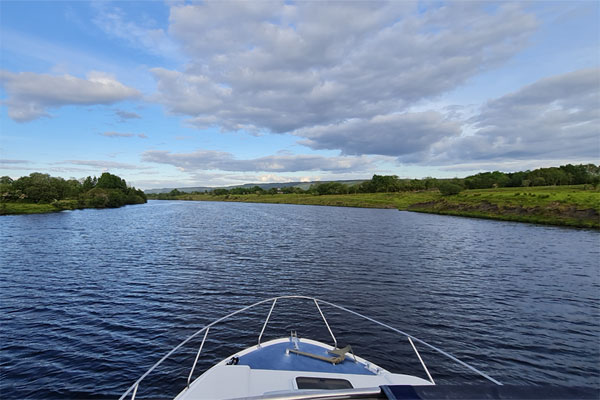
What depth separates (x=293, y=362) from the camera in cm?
912

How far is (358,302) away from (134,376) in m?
12.8

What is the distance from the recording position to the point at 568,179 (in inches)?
5281

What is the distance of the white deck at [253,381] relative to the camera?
742 cm

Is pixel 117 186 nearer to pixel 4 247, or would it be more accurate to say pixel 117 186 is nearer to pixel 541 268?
pixel 4 247

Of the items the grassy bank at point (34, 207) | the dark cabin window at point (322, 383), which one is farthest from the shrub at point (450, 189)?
the grassy bank at point (34, 207)

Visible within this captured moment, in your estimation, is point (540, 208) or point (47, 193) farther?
point (47, 193)

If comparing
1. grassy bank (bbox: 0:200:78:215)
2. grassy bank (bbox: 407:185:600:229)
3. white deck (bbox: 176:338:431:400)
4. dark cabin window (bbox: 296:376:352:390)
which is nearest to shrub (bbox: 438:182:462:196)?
grassy bank (bbox: 407:185:600:229)

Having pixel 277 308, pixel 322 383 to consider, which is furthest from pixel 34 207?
pixel 322 383

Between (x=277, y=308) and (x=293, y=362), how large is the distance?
950 cm

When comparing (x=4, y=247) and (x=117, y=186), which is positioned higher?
(x=117, y=186)

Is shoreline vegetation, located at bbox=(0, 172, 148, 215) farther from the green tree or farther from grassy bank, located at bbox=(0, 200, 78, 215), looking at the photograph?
the green tree

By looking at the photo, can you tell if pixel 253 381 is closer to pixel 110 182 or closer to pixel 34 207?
pixel 34 207

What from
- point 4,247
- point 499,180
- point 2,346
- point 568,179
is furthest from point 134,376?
point 499,180

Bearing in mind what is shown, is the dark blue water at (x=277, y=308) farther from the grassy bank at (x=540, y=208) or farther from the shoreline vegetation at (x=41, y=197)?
the shoreline vegetation at (x=41, y=197)
